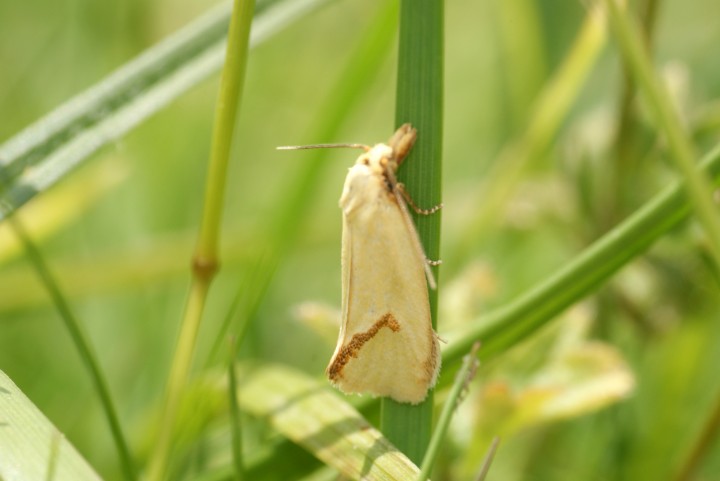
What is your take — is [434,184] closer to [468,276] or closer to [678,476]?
[468,276]

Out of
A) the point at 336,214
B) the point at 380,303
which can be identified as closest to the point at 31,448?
the point at 380,303

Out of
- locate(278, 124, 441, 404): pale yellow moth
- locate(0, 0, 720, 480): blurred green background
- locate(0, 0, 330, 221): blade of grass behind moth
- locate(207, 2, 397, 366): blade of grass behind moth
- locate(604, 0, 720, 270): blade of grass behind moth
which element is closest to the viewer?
locate(604, 0, 720, 270): blade of grass behind moth

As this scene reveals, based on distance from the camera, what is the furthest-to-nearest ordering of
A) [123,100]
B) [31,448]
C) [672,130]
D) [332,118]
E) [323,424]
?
[332,118] < [123,100] < [323,424] < [31,448] < [672,130]

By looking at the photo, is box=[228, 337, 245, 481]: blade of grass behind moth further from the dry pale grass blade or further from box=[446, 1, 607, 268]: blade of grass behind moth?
box=[446, 1, 607, 268]: blade of grass behind moth

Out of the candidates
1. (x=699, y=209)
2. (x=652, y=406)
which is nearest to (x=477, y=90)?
(x=652, y=406)

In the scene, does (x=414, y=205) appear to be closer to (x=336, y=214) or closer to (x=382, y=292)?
(x=382, y=292)

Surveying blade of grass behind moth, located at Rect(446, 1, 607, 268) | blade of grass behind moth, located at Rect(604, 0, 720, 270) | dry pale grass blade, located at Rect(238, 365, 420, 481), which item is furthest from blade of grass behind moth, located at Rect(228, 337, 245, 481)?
blade of grass behind moth, located at Rect(446, 1, 607, 268)

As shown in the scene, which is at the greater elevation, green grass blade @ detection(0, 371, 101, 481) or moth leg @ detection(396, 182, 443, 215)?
moth leg @ detection(396, 182, 443, 215)
